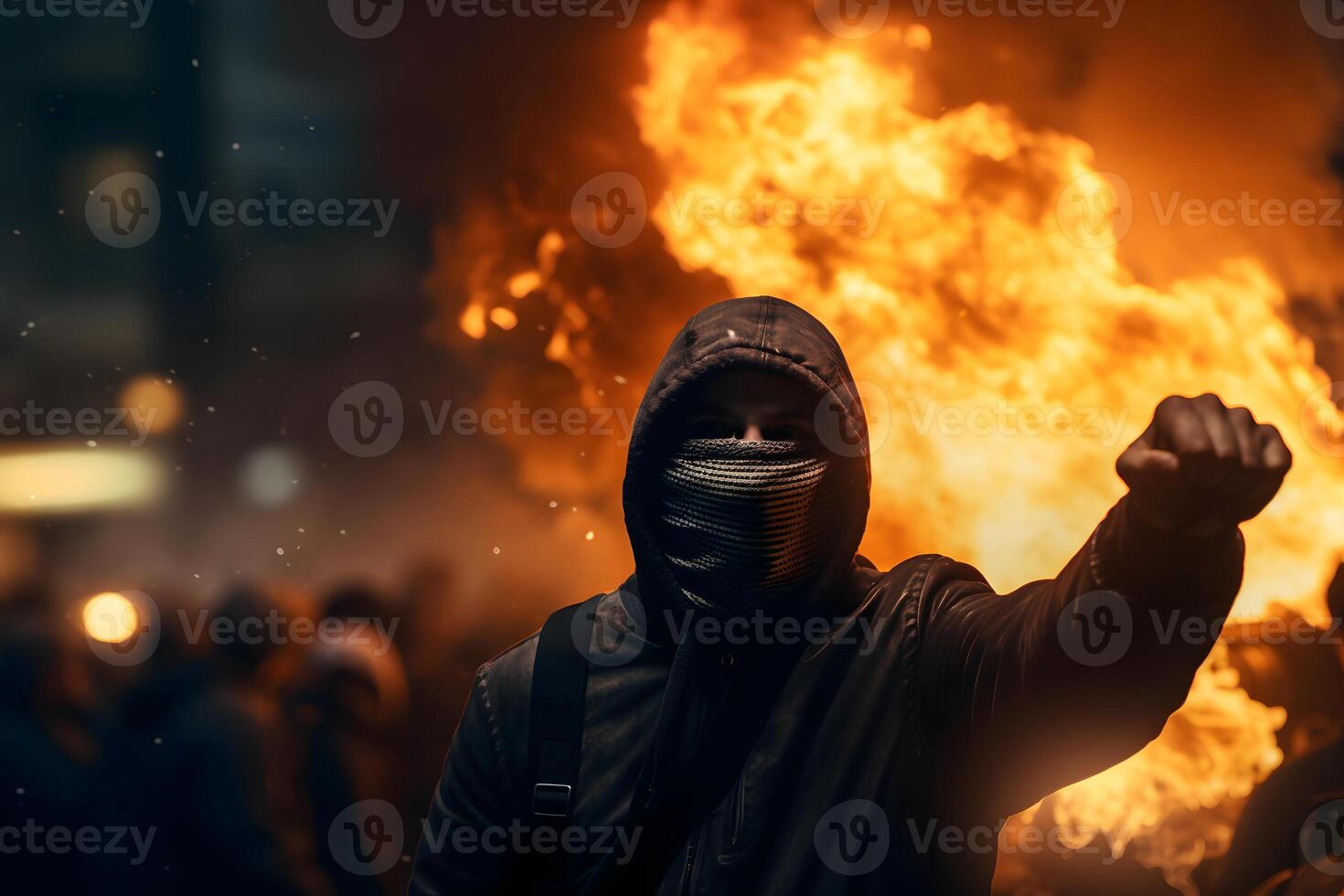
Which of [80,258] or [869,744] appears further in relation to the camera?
[80,258]

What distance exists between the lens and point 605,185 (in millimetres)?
5363

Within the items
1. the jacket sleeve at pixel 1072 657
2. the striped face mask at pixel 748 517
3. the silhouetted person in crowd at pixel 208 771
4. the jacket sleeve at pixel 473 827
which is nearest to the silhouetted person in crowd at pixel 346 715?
the silhouetted person in crowd at pixel 208 771

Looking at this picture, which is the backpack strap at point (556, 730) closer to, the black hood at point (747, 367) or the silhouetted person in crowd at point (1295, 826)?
the black hood at point (747, 367)

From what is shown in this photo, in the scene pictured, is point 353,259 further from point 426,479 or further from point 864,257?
point 864,257

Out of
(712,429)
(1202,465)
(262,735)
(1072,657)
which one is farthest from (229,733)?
(1202,465)

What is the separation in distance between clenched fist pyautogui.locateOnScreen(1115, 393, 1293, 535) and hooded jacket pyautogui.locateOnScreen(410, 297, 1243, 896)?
11.4 inches

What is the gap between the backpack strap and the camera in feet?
7.81

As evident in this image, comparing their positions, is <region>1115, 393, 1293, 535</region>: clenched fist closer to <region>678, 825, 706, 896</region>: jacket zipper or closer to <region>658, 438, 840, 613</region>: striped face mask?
<region>658, 438, 840, 613</region>: striped face mask

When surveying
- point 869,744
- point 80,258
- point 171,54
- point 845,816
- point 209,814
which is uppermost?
point 171,54

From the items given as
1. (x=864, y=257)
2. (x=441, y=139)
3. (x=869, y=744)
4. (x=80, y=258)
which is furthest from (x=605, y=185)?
(x=869, y=744)

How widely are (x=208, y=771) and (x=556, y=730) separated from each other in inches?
148

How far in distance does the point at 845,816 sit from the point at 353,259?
4.41 metres

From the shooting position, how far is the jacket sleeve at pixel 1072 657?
1657mm

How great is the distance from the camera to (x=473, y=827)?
98.3 inches
